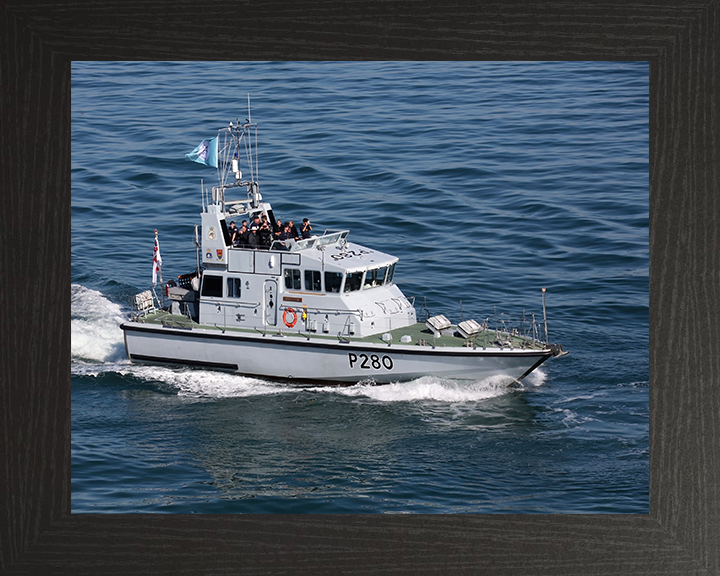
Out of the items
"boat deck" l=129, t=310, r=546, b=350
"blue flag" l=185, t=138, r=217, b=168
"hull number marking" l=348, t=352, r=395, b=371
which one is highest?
"blue flag" l=185, t=138, r=217, b=168

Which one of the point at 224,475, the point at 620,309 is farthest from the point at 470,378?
the point at 224,475

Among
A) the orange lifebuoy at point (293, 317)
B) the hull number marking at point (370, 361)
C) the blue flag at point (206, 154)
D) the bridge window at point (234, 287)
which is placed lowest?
the hull number marking at point (370, 361)

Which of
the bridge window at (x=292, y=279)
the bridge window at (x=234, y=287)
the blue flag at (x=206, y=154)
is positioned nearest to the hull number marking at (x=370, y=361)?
the bridge window at (x=292, y=279)

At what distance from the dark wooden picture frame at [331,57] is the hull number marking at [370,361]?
9.21 m

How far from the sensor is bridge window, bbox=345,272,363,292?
17.8 meters

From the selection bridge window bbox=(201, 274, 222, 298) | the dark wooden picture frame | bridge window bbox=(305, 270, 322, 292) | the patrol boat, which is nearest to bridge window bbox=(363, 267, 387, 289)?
the patrol boat

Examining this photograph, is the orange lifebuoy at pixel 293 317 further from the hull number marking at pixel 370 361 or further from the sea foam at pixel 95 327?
the sea foam at pixel 95 327

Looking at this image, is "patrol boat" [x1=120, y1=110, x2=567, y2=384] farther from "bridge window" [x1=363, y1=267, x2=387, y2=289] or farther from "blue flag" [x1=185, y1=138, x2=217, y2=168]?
"blue flag" [x1=185, y1=138, x2=217, y2=168]

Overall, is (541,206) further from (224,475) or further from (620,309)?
(224,475)

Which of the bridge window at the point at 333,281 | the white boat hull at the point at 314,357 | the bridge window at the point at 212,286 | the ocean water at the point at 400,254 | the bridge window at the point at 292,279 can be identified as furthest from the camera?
the bridge window at the point at 212,286

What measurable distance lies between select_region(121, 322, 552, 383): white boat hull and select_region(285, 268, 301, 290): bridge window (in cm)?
88

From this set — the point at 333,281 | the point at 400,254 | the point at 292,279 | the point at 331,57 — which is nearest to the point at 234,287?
the point at 292,279

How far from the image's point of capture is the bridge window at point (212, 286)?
18.6m

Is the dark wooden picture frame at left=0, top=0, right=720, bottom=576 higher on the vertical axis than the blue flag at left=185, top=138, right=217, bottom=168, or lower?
lower
